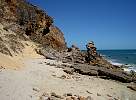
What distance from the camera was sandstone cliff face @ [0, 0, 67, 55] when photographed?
3425cm

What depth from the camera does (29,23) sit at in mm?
38719

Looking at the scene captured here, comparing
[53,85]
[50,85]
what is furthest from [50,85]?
[53,85]

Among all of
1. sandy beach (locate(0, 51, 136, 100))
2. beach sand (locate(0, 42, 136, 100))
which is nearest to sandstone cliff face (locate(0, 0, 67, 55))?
beach sand (locate(0, 42, 136, 100))

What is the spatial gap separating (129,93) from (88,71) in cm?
474

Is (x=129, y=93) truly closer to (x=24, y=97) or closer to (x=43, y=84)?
(x=43, y=84)

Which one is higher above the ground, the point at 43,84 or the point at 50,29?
the point at 50,29

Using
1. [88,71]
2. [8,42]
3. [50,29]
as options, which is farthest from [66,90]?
[50,29]

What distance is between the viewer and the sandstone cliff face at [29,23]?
3425 cm

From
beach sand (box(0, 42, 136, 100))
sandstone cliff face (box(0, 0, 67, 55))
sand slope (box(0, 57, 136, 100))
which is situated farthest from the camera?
sandstone cliff face (box(0, 0, 67, 55))

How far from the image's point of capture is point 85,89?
53.1 feet

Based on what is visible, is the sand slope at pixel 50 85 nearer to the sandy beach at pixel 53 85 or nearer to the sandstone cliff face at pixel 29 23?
the sandy beach at pixel 53 85

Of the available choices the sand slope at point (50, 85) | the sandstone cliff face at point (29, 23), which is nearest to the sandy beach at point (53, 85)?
the sand slope at point (50, 85)

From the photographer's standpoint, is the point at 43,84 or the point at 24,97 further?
the point at 43,84

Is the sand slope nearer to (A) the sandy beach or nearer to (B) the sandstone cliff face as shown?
(A) the sandy beach
